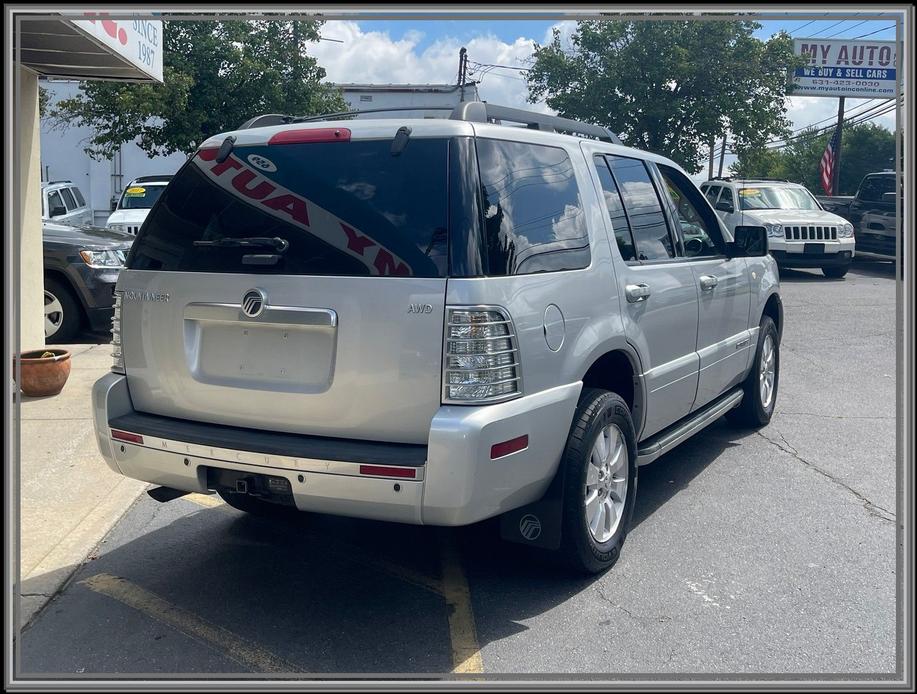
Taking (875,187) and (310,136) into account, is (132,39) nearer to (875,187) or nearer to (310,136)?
(310,136)

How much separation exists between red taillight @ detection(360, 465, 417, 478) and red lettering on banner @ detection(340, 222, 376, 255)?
0.84 m

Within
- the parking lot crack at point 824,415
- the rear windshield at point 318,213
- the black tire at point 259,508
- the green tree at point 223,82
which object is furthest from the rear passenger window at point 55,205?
Result: the rear windshield at point 318,213

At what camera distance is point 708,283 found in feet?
18.6

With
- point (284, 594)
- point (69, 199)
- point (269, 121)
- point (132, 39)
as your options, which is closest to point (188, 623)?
point (284, 594)

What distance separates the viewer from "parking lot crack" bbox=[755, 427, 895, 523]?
527 cm

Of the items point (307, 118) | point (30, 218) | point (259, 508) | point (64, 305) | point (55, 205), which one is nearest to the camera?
point (307, 118)

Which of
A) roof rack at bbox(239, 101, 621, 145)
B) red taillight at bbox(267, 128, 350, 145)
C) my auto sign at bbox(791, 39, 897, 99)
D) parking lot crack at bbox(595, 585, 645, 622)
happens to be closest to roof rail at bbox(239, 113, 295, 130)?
roof rack at bbox(239, 101, 621, 145)

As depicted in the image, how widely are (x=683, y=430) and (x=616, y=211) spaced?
1.40 metres

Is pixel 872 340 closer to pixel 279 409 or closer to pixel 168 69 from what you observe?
pixel 279 409

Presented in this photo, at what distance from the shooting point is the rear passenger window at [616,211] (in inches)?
188

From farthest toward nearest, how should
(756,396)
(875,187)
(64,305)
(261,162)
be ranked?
(875,187)
(64,305)
(756,396)
(261,162)

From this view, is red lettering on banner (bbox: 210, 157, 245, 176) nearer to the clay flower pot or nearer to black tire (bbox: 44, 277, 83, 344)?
the clay flower pot

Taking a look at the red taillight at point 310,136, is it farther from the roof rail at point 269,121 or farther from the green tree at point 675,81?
the green tree at point 675,81

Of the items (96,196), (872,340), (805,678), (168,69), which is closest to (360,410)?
(805,678)
